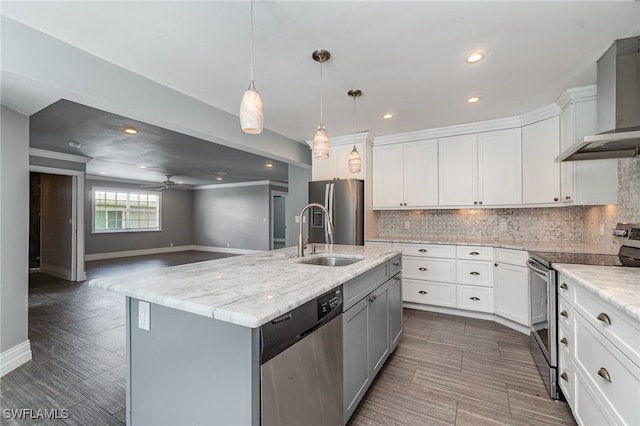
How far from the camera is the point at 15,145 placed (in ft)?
7.88

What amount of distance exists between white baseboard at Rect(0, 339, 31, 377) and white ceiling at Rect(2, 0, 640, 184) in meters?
2.49

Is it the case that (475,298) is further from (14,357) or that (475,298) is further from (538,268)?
(14,357)

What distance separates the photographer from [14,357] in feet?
7.70

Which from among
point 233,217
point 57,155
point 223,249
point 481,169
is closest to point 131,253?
point 223,249

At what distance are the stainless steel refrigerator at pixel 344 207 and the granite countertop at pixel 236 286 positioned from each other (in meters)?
1.89

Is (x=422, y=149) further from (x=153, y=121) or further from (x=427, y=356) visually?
(x=153, y=121)

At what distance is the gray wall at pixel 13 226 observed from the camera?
2311 mm

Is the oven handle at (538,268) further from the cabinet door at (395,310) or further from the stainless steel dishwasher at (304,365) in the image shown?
the stainless steel dishwasher at (304,365)

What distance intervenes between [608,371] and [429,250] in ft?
7.70

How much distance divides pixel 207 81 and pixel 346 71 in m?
1.23

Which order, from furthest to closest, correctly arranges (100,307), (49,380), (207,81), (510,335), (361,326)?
(100,307) < (510,335) < (207,81) < (49,380) < (361,326)

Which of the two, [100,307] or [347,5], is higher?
[347,5]

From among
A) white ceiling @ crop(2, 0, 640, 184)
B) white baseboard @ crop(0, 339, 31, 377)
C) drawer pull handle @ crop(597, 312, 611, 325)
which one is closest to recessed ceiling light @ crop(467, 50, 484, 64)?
white ceiling @ crop(2, 0, 640, 184)

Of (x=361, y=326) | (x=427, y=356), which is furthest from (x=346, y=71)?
(x=427, y=356)
